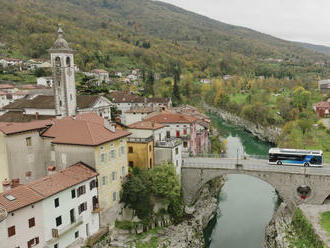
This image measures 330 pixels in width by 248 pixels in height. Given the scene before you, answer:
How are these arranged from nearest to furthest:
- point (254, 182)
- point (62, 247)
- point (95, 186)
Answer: point (62, 247), point (95, 186), point (254, 182)

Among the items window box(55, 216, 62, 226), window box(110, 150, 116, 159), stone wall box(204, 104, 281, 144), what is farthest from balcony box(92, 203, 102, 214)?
stone wall box(204, 104, 281, 144)

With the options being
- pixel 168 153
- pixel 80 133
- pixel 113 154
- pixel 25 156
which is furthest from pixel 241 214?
pixel 25 156

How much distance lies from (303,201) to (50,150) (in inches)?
1031

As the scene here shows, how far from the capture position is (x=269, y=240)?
3009 centimetres

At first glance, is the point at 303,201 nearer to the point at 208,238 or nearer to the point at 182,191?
the point at 208,238

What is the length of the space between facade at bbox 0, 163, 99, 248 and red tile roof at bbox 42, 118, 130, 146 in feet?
7.54

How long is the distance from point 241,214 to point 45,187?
82.8 ft

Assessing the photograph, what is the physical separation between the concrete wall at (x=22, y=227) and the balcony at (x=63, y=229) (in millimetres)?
785

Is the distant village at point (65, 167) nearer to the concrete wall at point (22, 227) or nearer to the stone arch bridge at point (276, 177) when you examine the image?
Answer: the concrete wall at point (22, 227)

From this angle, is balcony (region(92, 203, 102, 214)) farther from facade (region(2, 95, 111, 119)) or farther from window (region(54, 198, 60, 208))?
facade (region(2, 95, 111, 119))

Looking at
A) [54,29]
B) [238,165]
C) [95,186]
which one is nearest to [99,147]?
[95,186]

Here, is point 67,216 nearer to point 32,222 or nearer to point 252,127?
point 32,222

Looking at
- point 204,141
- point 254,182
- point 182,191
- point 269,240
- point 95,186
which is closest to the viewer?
point 95,186

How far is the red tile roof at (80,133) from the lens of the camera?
26097mm
